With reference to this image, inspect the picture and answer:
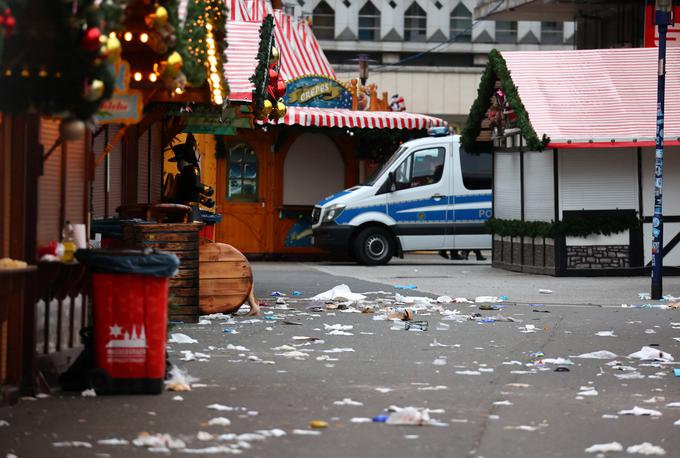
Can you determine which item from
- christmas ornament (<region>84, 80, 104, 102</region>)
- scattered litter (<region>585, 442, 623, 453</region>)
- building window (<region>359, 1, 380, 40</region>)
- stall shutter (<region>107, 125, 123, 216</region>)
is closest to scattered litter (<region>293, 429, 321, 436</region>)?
scattered litter (<region>585, 442, 623, 453</region>)

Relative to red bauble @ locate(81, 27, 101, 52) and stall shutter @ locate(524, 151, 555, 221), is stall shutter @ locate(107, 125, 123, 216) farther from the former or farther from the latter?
stall shutter @ locate(524, 151, 555, 221)

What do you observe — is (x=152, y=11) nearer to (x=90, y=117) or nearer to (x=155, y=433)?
(x=90, y=117)

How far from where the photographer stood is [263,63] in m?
16.2

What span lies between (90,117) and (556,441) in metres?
3.07

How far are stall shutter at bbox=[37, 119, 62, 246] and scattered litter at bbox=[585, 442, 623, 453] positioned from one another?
13.2 feet

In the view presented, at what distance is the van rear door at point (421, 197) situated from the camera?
27266 mm

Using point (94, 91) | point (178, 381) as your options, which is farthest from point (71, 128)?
point (178, 381)

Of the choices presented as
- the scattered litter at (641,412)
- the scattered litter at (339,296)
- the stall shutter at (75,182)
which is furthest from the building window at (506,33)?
the scattered litter at (641,412)

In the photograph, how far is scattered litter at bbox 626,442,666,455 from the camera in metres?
7.27

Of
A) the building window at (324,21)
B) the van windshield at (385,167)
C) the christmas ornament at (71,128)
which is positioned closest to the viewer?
the christmas ornament at (71,128)

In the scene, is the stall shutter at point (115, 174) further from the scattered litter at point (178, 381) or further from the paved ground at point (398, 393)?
the scattered litter at point (178, 381)

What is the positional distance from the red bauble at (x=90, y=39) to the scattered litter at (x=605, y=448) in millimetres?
3303

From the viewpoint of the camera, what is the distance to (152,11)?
358 inches

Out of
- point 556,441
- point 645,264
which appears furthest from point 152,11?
point 645,264
